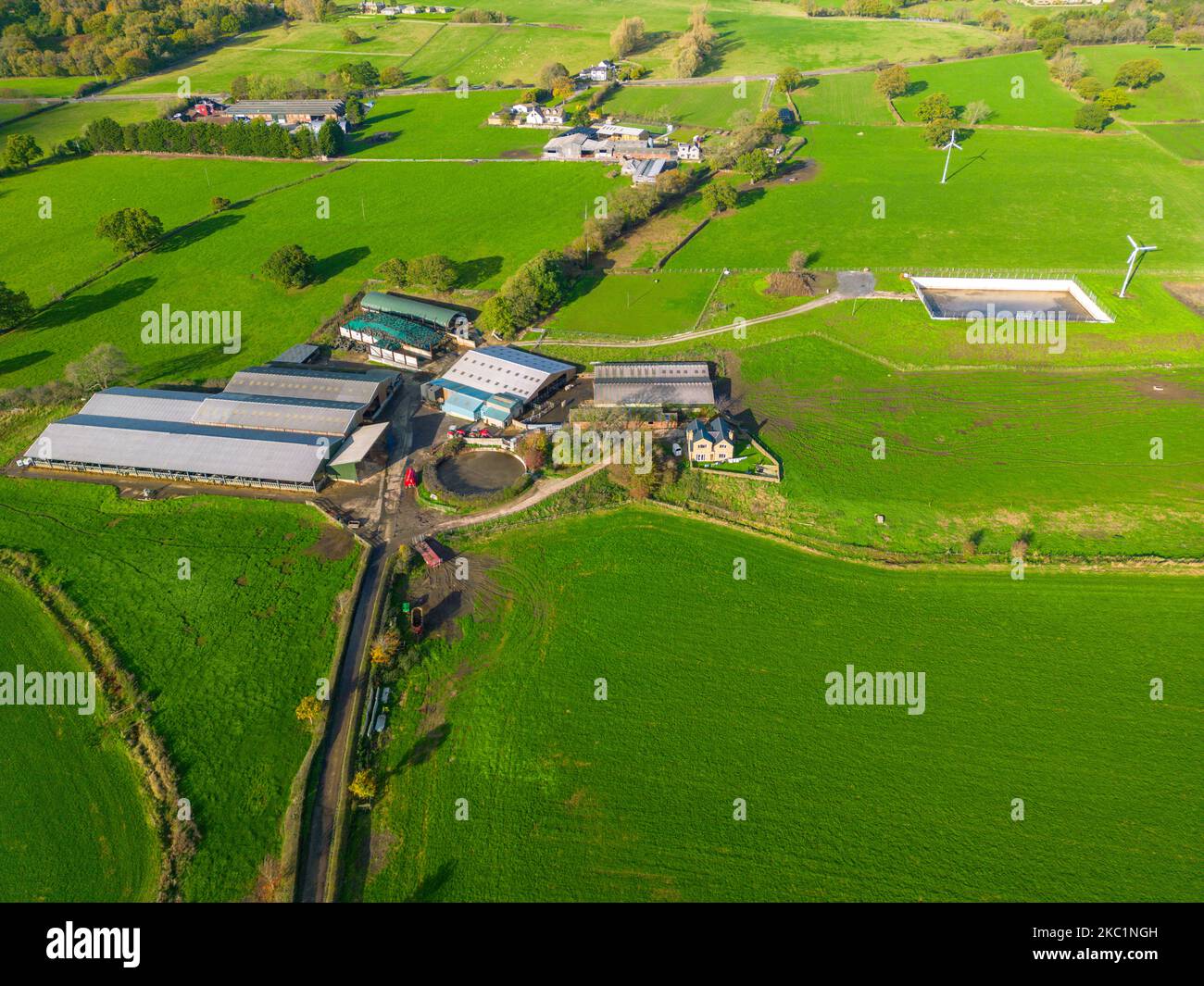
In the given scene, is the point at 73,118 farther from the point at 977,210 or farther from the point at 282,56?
the point at 977,210

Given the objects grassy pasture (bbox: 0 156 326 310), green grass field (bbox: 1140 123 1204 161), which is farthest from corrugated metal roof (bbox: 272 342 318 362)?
green grass field (bbox: 1140 123 1204 161)

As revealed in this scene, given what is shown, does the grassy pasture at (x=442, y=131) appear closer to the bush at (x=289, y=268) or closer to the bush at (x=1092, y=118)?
the bush at (x=289, y=268)

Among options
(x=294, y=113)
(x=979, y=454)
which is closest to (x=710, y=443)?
(x=979, y=454)

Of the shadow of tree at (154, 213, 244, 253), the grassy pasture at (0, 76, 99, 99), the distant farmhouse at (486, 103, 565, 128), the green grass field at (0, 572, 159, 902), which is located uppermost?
the grassy pasture at (0, 76, 99, 99)

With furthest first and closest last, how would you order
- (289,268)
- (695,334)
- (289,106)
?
1. (289,106)
2. (289,268)
3. (695,334)

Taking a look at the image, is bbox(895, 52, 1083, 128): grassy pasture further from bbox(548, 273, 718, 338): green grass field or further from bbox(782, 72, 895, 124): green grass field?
bbox(548, 273, 718, 338): green grass field
